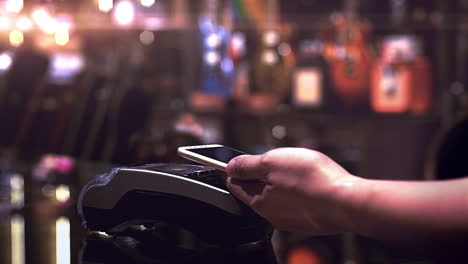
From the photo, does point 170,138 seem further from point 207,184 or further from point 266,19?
point 266,19

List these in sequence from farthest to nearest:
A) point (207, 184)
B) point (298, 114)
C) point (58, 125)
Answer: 1. point (298, 114)
2. point (58, 125)
3. point (207, 184)

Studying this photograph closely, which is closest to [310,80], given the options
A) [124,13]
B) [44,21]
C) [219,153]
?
[124,13]

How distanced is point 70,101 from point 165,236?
9.67 feet

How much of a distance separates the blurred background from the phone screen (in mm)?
1486

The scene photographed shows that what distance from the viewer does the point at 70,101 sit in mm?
3789

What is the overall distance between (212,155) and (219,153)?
1 cm

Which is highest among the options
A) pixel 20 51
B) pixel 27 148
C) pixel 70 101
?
pixel 20 51

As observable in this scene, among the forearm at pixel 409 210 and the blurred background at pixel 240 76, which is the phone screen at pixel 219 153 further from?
the blurred background at pixel 240 76

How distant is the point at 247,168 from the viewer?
795 mm

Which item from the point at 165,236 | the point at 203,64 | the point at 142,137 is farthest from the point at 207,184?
the point at 203,64

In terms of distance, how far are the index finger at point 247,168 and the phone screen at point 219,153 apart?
0.05 metres

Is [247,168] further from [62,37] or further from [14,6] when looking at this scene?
[62,37]

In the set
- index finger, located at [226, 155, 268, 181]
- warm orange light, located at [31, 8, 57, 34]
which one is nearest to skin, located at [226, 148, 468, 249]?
index finger, located at [226, 155, 268, 181]

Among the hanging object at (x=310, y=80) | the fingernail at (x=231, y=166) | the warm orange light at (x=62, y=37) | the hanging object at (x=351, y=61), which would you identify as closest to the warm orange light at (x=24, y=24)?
the warm orange light at (x=62, y=37)
